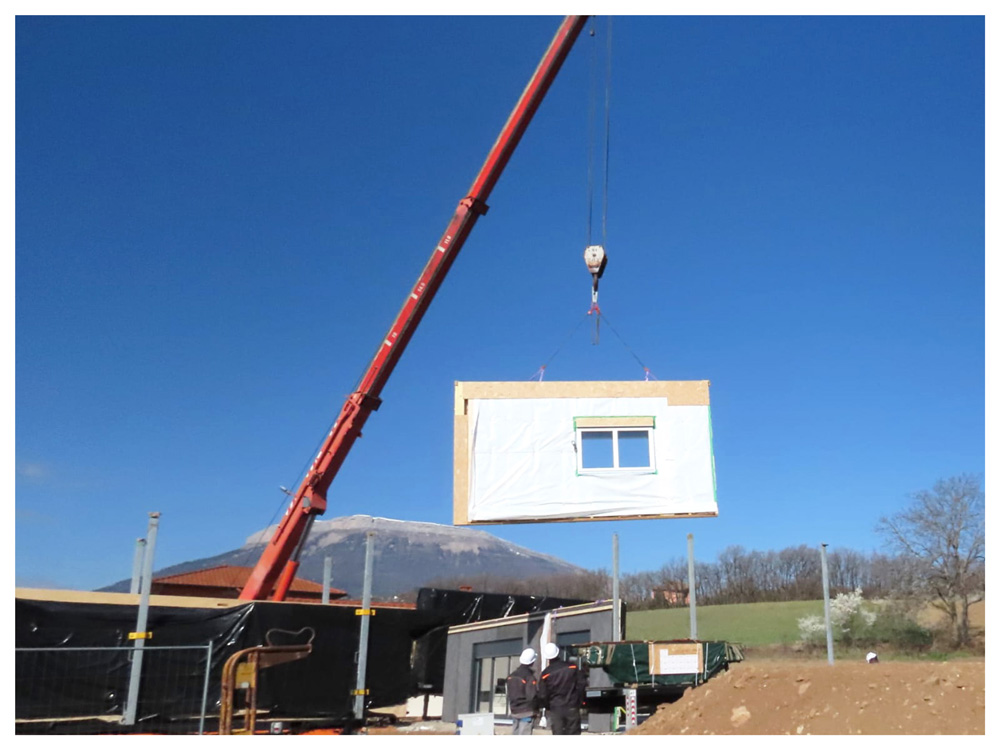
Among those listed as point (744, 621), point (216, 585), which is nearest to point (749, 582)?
point (744, 621)

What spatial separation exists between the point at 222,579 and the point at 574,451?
48.7 metres

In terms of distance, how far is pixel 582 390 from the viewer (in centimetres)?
1291

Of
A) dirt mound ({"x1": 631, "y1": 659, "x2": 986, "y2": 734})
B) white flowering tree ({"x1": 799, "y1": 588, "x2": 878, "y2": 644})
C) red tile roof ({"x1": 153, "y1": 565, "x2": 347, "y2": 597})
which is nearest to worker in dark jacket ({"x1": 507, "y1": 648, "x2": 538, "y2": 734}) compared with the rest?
dirt mound ({"x1": 631, "y1": 659, "x2": 986, "y2": 734})

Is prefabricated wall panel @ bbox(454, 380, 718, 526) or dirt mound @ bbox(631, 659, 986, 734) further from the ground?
prefabricated wall panel @ bbox(454, 380, 718, 526)

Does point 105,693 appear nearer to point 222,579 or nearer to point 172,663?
point 172,663

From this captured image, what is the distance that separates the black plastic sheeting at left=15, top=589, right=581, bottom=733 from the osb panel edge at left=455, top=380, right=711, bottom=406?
6.53 meters

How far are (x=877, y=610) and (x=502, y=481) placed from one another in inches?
1234

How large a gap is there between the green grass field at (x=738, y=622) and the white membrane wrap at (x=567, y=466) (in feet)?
73.7

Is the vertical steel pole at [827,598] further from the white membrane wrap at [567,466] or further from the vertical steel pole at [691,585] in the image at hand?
the white membrane wrap at [567,466]

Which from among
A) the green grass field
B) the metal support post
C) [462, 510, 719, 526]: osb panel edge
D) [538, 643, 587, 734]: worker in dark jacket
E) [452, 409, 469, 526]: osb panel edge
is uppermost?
[452, 409, 469, 526]: osb panel edge

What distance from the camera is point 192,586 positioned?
158ft

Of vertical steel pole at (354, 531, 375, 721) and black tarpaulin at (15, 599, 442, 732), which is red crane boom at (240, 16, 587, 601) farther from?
vertical steel pole at (354, 531, 375, 721)

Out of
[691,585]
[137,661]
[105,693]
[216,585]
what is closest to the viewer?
[137,661]

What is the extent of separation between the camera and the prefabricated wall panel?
12.5 m
